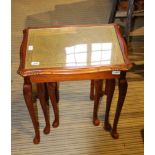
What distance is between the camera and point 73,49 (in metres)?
1.36

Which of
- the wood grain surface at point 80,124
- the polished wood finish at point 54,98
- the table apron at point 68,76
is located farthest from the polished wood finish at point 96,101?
the table apron at point 68,76

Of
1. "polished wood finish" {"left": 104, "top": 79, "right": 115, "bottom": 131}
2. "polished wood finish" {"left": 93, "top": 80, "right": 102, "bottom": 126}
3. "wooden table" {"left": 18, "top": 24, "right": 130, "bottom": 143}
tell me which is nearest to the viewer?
"wooden table" {"left": 18, "top": 24, "right": 130, "bottom": 143}

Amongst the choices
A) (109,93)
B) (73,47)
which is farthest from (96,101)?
(73,47)

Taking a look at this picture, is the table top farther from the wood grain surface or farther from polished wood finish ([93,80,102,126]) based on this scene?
the wood grain surface

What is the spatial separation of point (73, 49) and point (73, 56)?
6 centimetres

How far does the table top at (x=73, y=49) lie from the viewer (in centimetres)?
126

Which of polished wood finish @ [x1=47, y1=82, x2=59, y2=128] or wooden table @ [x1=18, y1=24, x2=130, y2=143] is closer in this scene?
wooden table @ [x1=18, y1=24, x2=130, y2=143]

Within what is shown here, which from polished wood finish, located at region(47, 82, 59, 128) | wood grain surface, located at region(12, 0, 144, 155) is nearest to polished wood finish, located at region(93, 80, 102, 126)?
wood grain surface, located at region(12, 0, 144, 155)

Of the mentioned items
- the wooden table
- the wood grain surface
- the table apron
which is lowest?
the wood grain surface

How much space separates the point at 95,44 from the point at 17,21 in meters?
1.66

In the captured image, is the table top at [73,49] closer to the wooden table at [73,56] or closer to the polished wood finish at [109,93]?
the wooden table at [73,56]

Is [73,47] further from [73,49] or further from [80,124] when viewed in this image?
[80,124]

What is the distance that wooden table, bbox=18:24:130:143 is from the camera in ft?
4.09
